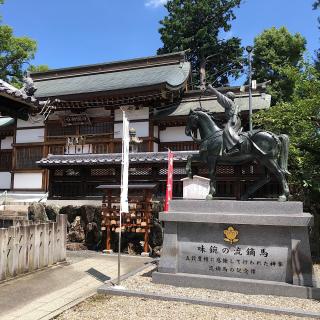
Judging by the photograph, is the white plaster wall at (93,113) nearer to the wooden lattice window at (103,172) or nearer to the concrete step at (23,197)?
the wooden lattice window at (103,172)

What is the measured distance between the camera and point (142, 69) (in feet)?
80.3

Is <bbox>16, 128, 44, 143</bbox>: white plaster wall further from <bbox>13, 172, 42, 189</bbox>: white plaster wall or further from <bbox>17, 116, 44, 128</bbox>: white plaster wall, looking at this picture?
<bbox>13, 172, 42, 189</bbox>: white plaster wall

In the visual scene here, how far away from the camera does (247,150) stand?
867 centimetres

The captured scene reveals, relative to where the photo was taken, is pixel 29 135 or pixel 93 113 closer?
pixel 93 113

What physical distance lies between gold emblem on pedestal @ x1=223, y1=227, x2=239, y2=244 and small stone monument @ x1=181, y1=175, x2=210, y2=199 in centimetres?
566

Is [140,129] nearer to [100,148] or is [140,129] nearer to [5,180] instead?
[100,148]

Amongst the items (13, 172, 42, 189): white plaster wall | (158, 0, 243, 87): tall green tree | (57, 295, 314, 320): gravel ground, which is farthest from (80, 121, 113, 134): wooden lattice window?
(158, 0, 243, 87): tall green tree

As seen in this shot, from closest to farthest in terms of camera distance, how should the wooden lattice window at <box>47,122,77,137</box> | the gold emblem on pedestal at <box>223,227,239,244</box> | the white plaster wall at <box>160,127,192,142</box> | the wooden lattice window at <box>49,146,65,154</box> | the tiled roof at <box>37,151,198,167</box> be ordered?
the gold emblem on pedestal at <box>223,227,239,244</box> < the tiled roof at <box>37,151,198,167</box> < the white plaster wall at <box>160,127,192,142</box> < the wooden lattice window at <box>49,146,65,154</box> < the wooden lattice window at <box>47,122,77,137</box>

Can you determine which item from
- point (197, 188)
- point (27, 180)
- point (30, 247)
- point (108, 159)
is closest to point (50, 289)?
point (30, 247)

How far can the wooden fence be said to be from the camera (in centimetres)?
845

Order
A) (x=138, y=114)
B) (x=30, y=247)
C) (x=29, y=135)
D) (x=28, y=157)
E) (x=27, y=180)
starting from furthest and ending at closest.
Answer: (x=29, y=135), (x=28, y=157), (x=27, y=180), (x=138, y=114), (x=30, y=247)

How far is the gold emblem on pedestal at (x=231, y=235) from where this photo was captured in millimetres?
8086

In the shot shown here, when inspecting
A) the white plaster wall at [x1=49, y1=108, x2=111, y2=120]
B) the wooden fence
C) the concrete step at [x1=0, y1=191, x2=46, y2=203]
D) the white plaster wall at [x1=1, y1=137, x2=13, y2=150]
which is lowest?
the wooden fence

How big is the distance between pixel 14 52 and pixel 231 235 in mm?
33333
